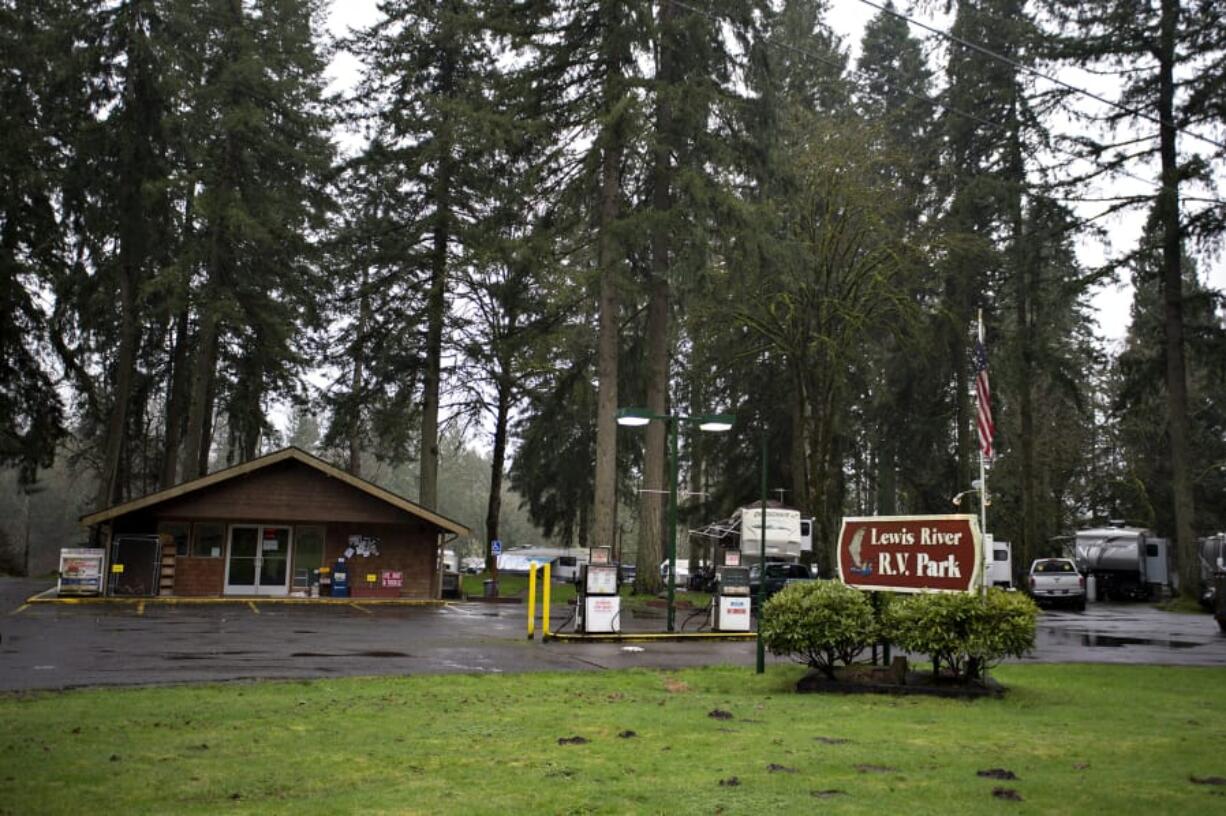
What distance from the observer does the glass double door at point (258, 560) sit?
31.6 meters

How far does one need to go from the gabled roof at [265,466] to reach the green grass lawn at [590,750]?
62.9 ft

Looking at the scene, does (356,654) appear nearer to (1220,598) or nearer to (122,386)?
(1220,598)

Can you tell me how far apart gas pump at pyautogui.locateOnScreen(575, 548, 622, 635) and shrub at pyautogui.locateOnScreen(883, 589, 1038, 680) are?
7.99 m

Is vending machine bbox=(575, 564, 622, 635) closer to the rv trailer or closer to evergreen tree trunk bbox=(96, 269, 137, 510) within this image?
evergreen tree trunk bbox=(96, 269, 137, 510)

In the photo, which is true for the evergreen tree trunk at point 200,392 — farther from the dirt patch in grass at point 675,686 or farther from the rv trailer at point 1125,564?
the rv trailer at point 1125,564

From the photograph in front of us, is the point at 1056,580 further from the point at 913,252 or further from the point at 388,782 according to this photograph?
the point at 388,782

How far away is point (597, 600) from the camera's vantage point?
19375 millimetres

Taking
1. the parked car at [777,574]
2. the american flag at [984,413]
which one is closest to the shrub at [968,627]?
the american flag at [984,413]

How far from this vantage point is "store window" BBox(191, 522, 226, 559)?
31188 mm

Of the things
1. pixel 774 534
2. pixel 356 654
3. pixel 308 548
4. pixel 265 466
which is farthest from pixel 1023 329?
pixel 356 654

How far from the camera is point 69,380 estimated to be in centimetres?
3281

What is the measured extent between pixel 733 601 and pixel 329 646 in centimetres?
823

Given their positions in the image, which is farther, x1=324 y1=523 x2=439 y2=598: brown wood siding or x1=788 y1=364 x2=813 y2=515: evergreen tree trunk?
x1=788 y1=364 x2=813 y2=515: evergreen tree trunk

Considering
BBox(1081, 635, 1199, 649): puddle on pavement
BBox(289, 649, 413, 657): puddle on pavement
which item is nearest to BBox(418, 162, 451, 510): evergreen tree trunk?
BBox(289, 649, 413, 657): puddle on pavement
